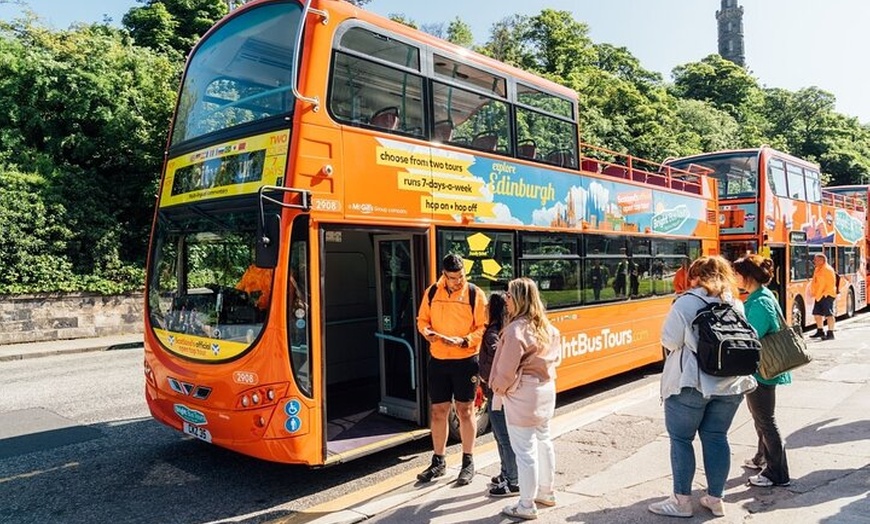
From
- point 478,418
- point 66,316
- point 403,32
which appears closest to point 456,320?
point 478,418

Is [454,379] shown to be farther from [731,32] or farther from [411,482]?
[731,32]

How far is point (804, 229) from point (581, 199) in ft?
33.6

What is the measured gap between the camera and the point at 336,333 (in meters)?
7.93

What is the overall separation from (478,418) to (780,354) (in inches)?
122

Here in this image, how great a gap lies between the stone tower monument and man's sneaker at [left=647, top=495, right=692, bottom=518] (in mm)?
133747

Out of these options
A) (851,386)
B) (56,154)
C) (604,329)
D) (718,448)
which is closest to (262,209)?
(718,448)

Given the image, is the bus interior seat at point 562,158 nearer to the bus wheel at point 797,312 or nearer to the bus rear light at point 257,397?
the bus rear light at point 257,397

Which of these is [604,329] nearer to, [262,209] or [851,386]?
[851,386]

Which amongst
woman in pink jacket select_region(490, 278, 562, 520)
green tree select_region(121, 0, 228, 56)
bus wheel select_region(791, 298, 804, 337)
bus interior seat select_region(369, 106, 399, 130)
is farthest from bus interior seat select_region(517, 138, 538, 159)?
green tree select_region(121, 0, 228, 56)

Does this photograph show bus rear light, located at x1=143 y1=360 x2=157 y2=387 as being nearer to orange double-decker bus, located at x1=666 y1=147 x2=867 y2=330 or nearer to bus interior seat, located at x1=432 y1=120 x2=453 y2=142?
bus interior seat, located at x1=432 y1=120 x2=453 y2=142

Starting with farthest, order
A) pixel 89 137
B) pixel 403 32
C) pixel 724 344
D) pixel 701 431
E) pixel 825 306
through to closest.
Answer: pixel 89 137
pixel 825 306
pixel 403 32
pixel 701 431
pixel 724 344

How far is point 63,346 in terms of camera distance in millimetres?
14453

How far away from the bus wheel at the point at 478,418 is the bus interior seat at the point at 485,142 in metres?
Answer: 2.62

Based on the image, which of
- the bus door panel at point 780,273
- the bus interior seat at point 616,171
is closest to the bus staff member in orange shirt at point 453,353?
the bus interior seat at point 616,171
